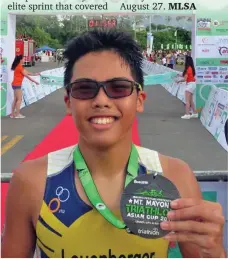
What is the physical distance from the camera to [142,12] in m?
10.5

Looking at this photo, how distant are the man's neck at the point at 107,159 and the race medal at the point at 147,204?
160 mm

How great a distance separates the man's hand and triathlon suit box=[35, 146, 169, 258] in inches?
7.9

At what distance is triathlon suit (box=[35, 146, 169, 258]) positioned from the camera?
1592 mm

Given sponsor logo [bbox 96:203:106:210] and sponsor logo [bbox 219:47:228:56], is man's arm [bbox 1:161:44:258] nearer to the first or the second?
sponsor logo [bbox 96:203:106:210]

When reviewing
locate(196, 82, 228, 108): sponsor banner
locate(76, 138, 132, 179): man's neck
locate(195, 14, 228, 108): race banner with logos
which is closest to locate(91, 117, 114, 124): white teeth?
locate(76, 138, 132, 179): man's neck

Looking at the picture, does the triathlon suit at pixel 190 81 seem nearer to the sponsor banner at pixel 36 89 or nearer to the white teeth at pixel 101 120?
the sponsor banner at pixel 36 89

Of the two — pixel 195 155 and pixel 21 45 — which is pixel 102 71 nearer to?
pixel 195 155

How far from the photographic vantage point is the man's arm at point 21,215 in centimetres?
166

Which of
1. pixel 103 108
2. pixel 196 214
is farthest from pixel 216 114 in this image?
pixel 196 214

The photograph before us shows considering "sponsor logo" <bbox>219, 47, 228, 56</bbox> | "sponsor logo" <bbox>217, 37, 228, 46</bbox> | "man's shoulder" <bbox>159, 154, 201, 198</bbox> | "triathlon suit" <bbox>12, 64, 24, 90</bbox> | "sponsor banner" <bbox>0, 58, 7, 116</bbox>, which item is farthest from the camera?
"sponsor logo" <bbox>219, 47, 228, 56</bbox>

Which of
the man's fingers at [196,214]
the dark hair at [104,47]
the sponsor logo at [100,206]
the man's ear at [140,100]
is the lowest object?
the sponsor logo at [100,206]

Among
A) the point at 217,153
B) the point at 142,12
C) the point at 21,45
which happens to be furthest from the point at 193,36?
the point at 21,45

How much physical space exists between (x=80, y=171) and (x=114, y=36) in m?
0.51

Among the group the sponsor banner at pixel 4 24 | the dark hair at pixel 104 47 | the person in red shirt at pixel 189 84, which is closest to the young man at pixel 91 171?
the dark hair at pixel 104 47
